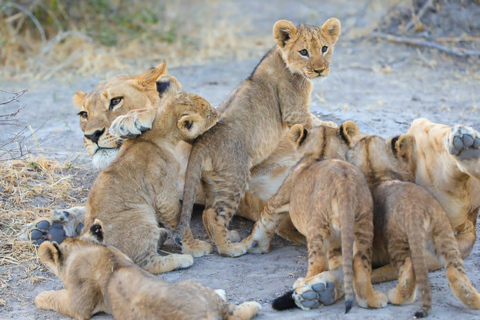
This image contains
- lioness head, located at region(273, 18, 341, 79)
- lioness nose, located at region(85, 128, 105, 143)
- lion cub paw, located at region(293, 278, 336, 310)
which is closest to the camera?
lion cub paw, located at region(293, 278, 336, 310)

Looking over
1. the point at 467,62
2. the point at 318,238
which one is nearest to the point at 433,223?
the point at 318,238

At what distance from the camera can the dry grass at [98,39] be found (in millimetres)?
10531

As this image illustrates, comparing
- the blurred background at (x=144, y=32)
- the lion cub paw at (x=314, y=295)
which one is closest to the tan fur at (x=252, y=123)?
the lion cub paw at (x=314, y=295)

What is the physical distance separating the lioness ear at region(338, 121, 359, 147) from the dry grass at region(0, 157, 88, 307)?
220cm

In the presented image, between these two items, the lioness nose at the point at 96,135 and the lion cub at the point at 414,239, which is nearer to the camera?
the lion cub at the point at 414,239

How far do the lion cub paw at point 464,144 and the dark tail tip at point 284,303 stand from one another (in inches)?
47.9

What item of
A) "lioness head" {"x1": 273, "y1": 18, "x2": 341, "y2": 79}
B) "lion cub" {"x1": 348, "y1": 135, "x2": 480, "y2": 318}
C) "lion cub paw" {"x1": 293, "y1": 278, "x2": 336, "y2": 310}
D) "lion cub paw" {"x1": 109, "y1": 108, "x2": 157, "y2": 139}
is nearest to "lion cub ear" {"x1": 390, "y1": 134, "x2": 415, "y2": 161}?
"lion cub" {"x1": 348, "y1": 135, "x2": 480, "y2": 318}

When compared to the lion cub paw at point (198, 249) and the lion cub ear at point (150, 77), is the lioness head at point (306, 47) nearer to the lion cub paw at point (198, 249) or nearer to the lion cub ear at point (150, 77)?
the lion cub ear at point (150, 77)

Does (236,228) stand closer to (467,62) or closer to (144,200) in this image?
(144,200)

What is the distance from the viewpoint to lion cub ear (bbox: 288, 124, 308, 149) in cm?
468

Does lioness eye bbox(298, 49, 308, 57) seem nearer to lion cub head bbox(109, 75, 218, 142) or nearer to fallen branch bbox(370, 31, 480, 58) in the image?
lion cub head bbox(109, 75, 218, 142)

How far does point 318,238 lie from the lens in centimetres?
391

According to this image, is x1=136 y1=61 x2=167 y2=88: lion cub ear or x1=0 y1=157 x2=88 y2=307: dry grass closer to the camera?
x1=0 y1=157 x2=88 y2=307: dry grass

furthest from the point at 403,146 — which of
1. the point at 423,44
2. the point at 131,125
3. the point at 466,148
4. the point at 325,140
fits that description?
the point at 423,44
